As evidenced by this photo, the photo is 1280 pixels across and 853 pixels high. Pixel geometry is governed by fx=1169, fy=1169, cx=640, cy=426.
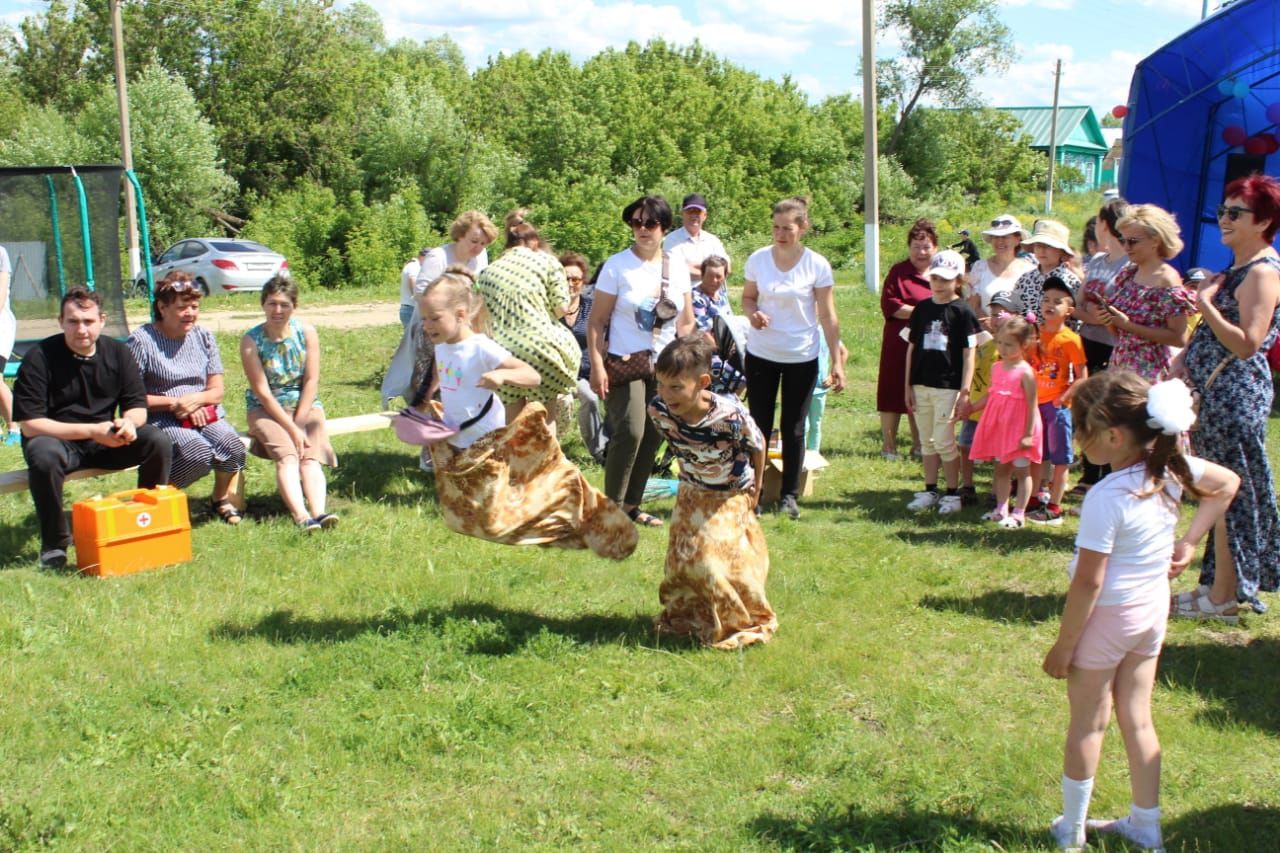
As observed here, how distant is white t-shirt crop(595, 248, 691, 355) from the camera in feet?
22.8

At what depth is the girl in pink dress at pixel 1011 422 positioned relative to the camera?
7.36 m

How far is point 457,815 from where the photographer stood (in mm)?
3863

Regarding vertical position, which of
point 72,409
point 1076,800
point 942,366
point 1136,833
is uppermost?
point 942,366

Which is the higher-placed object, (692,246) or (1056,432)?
(692,246)

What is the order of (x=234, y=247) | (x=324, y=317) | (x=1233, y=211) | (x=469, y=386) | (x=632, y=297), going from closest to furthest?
(x=1233, y=211)
(x=469, y=386)
(x=632, y=297)
(x=324, y=317)
(x=234, y=247)

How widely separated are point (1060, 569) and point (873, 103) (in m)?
16.9

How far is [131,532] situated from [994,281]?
238 inches

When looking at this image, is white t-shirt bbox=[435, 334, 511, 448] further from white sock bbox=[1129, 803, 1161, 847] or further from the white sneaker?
the white sneaker

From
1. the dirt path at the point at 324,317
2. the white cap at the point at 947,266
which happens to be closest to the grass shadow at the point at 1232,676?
the white cap at the point at 947,266

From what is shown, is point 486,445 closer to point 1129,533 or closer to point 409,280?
point 1129,533

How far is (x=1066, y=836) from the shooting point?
3564 mm

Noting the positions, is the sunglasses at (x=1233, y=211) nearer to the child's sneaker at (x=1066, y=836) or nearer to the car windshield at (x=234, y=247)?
the child's sneaker at (x=1066, y=836)

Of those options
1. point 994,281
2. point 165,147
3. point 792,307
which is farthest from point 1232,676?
point 165,147

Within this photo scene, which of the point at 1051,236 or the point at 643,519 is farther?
the point at 1051,236
